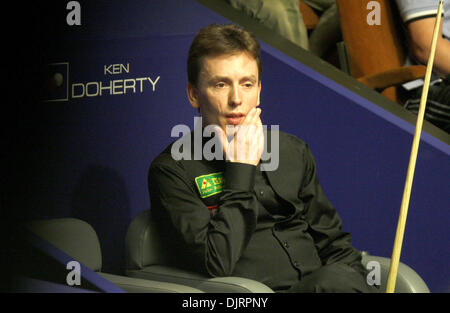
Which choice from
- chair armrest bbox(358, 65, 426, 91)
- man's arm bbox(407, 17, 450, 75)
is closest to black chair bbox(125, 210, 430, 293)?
chair armrest bbox(358, 65, 426, 91)

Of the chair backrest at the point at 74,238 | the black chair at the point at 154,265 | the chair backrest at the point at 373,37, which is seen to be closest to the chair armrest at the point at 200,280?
the black chair at the point at 154,265

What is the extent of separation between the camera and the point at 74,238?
68.8 inches

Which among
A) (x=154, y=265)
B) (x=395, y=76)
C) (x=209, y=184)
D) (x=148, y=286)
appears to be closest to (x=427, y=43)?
(x=395, y=76)

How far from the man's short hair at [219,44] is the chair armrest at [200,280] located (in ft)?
1.70

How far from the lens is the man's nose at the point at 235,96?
1.75 m

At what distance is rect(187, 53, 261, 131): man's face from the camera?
1.75 m

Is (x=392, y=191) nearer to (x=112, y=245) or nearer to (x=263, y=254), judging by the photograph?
(x=263, y=254)

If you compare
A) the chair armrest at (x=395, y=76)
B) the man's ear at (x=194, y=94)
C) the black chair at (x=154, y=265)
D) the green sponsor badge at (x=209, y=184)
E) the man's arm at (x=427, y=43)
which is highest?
the man's arm at (x=427, y=43)

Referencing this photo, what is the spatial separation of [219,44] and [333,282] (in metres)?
0.69

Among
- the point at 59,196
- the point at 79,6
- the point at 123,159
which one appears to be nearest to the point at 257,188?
the point at 123,159

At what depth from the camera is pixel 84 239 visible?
1.76 metres

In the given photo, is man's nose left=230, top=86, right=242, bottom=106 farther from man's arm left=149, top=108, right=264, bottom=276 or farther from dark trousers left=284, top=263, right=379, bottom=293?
dark trousers left=284, top=263, right=379, bottom=293

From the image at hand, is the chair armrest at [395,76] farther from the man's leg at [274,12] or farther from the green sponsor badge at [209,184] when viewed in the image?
the green sponsor badge at [209,184]
